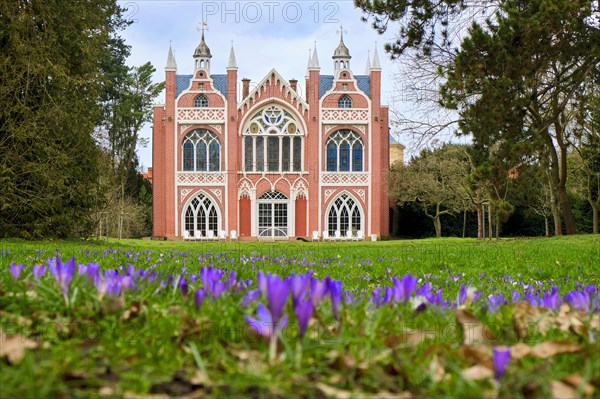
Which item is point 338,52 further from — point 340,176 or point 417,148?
point 417,148

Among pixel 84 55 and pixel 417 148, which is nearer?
pixel 417 148

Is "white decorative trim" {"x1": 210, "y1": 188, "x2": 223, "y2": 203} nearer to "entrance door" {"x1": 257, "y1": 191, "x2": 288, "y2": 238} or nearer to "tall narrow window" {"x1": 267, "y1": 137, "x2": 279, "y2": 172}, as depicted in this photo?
"entrance door" {"x1": 257, "y1": 191, "x2": 288, "y2": 238}

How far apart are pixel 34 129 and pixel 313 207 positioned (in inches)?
856

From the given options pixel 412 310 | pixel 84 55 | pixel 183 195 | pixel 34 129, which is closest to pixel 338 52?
pixel 183 195

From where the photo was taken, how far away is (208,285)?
1.67m

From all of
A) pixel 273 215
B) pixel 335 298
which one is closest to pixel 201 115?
Answer: pixel 273 215

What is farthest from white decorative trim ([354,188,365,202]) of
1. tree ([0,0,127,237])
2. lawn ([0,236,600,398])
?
lawn ([0,236,600,398])

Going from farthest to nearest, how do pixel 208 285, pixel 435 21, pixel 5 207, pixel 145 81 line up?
pixel 145 81, pixel 5 207, pixel 435 21, pixel 208 285

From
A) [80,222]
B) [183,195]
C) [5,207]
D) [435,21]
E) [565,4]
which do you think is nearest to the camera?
[565,4]

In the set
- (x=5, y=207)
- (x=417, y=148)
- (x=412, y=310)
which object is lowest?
(x=412, y=310)

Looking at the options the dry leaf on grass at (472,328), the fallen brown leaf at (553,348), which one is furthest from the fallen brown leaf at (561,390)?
the dry leaf on grass at (472,328)

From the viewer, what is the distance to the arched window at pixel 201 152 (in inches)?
1539

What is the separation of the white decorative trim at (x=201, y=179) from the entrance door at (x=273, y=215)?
9.09ft

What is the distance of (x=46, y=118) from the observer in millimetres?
19891
